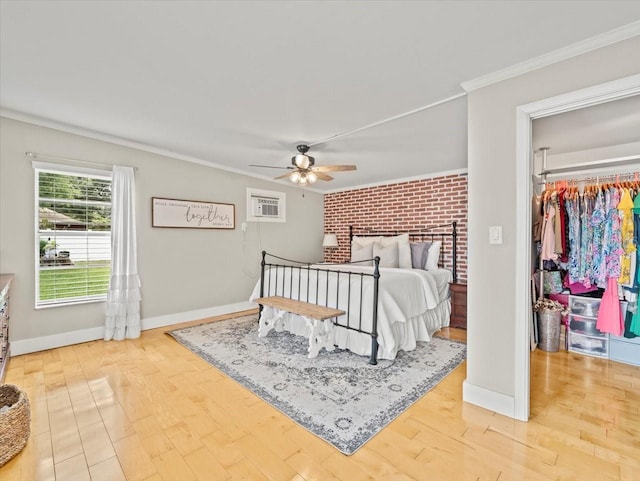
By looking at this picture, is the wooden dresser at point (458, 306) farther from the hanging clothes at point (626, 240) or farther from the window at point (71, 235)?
the window at point (71, 235)

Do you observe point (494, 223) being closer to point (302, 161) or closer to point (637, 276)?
point (637, 276)

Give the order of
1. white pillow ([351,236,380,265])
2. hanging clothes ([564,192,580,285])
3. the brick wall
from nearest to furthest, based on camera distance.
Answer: hanging clothes ([564,192,580,285]), the brick wall, white pillow ([351,236,380,265])

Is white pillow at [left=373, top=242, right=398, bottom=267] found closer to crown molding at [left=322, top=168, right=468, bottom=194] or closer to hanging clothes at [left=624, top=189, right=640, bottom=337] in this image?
crown molding at [left=322, top=168, right=468, bottom=194]

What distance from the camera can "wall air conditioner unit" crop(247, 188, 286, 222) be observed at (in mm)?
4945

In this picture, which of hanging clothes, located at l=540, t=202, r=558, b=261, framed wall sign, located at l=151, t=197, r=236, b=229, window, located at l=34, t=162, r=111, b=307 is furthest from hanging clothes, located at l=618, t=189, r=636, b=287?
window, located at l=34, t=162, r=111, b=307

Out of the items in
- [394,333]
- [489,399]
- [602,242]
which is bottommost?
[489,399]

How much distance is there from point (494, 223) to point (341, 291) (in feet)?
5.35

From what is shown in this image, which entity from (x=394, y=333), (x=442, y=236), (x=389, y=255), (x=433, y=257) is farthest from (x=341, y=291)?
(x=442, y=236)

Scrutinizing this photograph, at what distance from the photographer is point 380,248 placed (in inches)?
180

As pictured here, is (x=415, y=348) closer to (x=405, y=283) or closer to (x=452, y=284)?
(x=405, y=283)

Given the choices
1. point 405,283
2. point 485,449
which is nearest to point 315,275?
point 405,283

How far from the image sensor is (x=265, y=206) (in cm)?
512

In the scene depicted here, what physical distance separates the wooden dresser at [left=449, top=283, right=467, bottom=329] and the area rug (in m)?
0.59

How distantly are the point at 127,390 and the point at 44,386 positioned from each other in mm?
712
